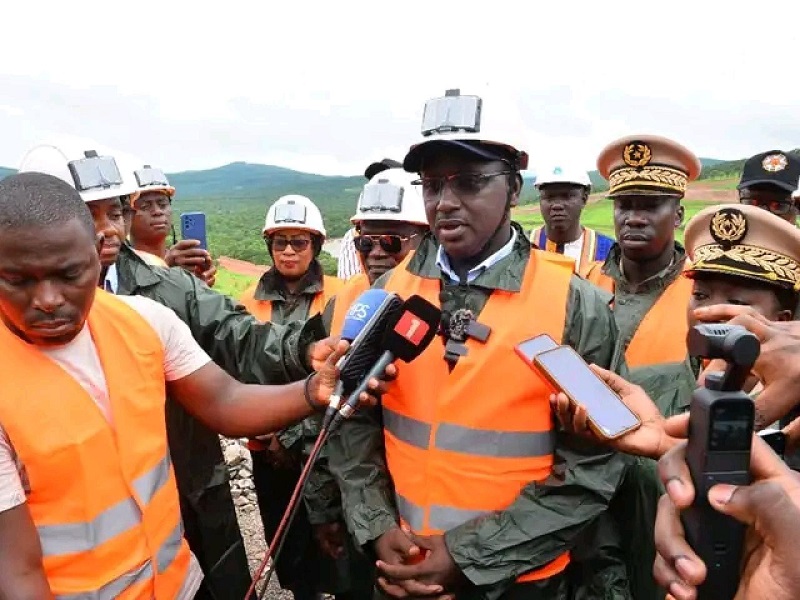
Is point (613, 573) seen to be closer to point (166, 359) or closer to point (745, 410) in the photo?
point (745, 410)

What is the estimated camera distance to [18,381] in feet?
5.71

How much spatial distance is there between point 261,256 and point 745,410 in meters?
8.74

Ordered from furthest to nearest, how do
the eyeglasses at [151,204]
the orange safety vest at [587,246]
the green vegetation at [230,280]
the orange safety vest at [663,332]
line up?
the green vegetation at [230,280] < the orange safety vest at [587,246] < the eyeglasses at [151,204] < the orange safety vest at [663,332]

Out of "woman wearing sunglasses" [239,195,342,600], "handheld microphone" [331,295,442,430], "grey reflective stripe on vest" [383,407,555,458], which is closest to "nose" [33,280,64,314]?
"handheld microphone" [331,295,442,430]

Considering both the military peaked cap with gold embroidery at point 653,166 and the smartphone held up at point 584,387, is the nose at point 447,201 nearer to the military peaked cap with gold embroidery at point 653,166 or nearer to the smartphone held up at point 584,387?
the smartphone held up at point 584,387

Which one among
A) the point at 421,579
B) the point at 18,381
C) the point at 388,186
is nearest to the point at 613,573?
the point at 421,579

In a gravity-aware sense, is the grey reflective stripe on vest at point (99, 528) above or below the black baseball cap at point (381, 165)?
below

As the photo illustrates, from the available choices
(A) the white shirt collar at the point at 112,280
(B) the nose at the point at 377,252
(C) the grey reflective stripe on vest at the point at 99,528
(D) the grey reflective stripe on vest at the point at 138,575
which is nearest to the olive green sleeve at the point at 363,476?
(D) the grey reflective stripe on vest at the point at 138,575

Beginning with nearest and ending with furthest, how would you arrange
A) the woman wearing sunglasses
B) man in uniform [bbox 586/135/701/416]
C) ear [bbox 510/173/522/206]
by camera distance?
ear [bbox 510/173/522/206] → man in uniform [bbox 586/135/701/416] → the woman wearing sunglasses

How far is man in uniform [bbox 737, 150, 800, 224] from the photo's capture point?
4.81 meters

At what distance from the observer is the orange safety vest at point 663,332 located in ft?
10.9

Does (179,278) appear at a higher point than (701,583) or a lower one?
higher

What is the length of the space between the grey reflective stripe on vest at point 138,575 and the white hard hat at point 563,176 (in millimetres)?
4848

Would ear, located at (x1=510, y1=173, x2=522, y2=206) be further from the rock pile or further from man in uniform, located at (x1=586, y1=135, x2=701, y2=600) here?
the rock pile
